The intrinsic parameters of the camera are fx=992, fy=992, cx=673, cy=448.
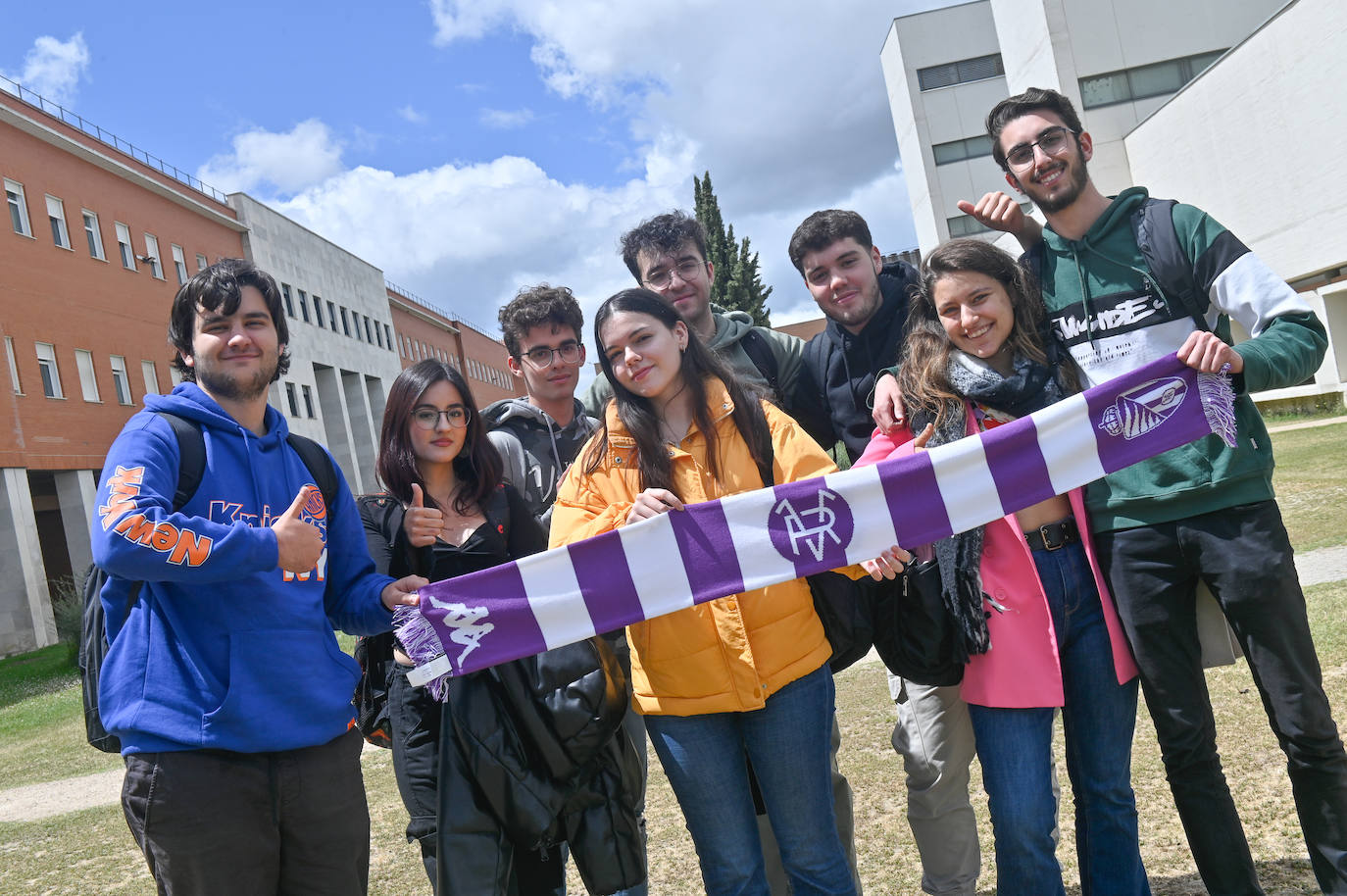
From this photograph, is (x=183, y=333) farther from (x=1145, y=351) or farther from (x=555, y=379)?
(x=1145, y=351)

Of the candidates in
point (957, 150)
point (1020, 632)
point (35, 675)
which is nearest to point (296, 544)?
point (1020, 632)

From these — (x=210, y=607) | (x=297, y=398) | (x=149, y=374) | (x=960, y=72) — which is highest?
(x=960, y=72)

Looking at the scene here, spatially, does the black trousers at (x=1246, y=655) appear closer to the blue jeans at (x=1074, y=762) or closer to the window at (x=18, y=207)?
the blue jeans at (x=1074, y=762)

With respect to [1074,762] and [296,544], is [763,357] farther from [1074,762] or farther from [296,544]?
[296,544]

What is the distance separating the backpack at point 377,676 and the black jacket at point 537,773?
492mm

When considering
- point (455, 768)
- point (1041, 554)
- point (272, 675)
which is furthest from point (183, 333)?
point (1041, 554)

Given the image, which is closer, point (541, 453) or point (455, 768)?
point (455, 768)

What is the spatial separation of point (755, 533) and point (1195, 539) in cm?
144

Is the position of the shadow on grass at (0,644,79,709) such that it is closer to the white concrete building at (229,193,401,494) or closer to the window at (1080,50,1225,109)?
the white concrete building at (229,193,401,494)

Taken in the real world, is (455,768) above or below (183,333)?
below

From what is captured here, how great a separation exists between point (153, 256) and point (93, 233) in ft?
11.6

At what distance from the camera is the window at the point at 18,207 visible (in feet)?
95.2

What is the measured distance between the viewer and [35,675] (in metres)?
19.3

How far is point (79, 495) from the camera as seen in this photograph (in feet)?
96.3
